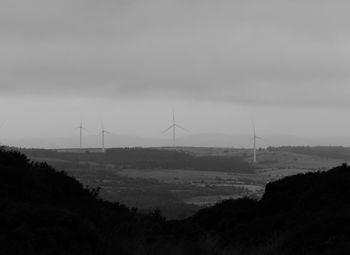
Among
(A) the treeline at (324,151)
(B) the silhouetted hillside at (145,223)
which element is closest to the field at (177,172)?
(A) the treeline at (324,151)

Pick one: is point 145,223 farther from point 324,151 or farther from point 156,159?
point 324,151

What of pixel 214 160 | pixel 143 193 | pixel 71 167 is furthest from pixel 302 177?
pixel 214 160

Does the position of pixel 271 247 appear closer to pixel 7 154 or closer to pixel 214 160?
pixel 7 154

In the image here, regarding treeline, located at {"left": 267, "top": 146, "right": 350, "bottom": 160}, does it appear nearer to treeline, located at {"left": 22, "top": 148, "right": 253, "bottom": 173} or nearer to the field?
the field

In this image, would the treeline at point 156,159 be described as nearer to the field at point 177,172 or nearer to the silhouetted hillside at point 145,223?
the field at point 177,172

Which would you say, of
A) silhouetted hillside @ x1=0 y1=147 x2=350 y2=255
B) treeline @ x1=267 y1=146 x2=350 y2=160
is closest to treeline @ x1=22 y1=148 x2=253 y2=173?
treeline @ x1=267 y1=146 x2=350 y2=160

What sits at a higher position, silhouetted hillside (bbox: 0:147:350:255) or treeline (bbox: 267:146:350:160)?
treeline (bbox: 267:146:350:160)
